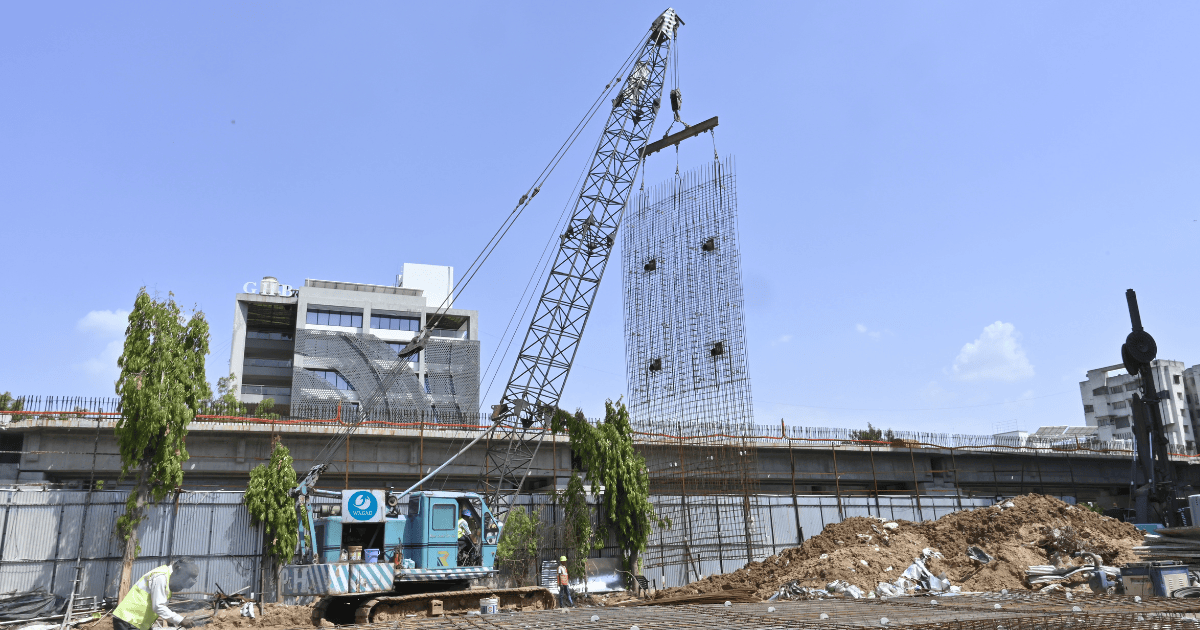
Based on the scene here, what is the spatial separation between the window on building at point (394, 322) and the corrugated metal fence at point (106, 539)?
220 ft

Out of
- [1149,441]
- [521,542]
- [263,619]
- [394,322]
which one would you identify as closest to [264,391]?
[394,322]

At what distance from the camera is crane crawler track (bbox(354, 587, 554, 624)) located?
67.7ft

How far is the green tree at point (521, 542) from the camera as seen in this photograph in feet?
97.2

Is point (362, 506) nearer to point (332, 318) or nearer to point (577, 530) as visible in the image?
point (577, 530)

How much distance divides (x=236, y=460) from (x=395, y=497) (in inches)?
532

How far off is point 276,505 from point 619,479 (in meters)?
11.8

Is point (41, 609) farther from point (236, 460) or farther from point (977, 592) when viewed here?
point (977, 592)

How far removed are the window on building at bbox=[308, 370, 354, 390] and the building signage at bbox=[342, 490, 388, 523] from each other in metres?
66.5

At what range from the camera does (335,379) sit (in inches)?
3398

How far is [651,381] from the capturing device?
119 feet

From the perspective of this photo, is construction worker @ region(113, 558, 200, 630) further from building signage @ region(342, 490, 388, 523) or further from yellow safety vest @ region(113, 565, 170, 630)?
building signage @ region(342, 490, 388, 523)

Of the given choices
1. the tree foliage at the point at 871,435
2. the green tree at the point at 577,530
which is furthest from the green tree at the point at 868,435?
the green tree at the point at 577,530

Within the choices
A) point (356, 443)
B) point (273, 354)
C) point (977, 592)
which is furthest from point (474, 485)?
point (273, 354)

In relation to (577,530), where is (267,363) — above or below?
above
